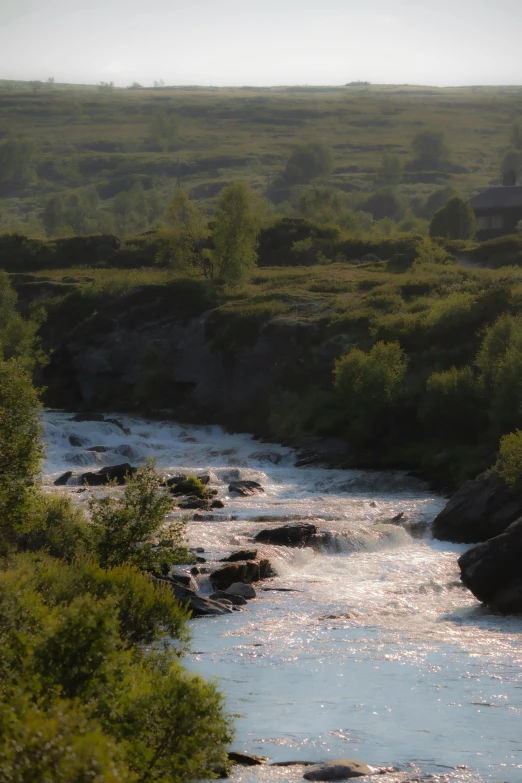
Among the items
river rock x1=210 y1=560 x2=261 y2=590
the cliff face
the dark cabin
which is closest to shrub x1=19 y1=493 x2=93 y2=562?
river rock x1=210 y1=560 x2=261 y2=590

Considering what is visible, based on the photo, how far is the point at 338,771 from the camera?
2227 cm

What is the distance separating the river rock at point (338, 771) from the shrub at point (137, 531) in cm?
1010

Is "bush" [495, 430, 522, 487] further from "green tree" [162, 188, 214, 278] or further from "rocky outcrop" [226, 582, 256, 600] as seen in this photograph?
"green tree" [162, 188, 214, 278]

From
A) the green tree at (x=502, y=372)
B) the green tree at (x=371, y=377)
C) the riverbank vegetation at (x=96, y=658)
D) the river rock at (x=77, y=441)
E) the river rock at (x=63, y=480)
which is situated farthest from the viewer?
the river rock at (x=77, y=441)

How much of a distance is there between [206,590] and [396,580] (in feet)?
23.7

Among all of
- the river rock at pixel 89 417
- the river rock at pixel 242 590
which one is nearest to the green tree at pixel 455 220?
the river rock at pixel 89 417

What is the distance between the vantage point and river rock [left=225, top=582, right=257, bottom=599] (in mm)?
37812

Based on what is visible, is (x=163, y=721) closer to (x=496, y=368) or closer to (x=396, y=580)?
(x=396, y=580)

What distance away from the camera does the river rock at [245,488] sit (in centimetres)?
5712

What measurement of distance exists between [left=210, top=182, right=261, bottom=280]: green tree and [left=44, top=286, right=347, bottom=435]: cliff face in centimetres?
724

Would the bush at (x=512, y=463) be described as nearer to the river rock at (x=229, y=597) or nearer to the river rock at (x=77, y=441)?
the river rock at (x=229, y=597)

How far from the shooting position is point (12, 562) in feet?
103

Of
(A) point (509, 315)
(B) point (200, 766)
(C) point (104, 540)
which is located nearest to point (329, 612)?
(C) point (104, 540)

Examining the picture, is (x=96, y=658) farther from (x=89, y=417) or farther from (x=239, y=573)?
(x=89, y=417)
